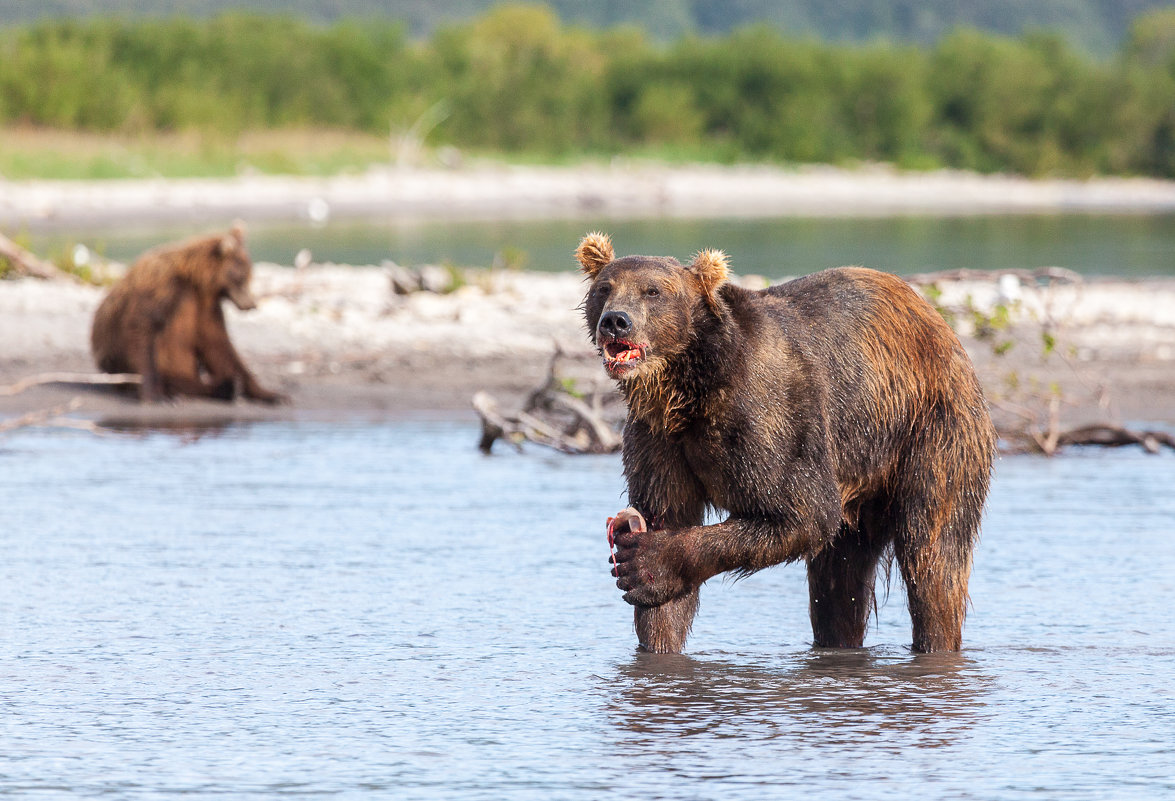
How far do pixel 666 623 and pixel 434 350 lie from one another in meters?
9.52

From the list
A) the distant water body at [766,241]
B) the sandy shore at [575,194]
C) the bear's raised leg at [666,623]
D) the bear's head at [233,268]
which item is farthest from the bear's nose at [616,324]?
the sandy shore at [575,194]

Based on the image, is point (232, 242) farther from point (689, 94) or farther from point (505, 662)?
point (689, 94)

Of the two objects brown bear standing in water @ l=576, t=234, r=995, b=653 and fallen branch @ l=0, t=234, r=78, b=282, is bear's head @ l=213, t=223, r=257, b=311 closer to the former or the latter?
fallen branch @ l=0, t=234, r=78, b=282

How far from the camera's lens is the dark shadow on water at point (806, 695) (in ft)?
18.6

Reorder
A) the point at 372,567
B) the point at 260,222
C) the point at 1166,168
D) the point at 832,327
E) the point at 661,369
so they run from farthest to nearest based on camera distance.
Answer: the point at 1166,168
the point at 260,222
the point at 372,567
the point at 832,327
the point at 661,369

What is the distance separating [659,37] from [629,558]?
547ft

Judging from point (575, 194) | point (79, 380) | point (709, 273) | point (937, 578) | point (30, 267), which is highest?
point (575, 194)

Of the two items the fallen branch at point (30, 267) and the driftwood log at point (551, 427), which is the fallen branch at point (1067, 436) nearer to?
the driftwood log at point (551, 427)

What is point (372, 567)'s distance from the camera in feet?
26.5

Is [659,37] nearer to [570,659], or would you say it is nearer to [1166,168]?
[1166,168]

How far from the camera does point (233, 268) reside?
12.9 m

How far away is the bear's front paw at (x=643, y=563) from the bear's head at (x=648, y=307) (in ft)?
1.64

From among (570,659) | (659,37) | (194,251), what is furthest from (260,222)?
(659,37)

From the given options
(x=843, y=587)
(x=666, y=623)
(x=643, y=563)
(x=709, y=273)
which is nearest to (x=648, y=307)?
(x=709, y=273)
